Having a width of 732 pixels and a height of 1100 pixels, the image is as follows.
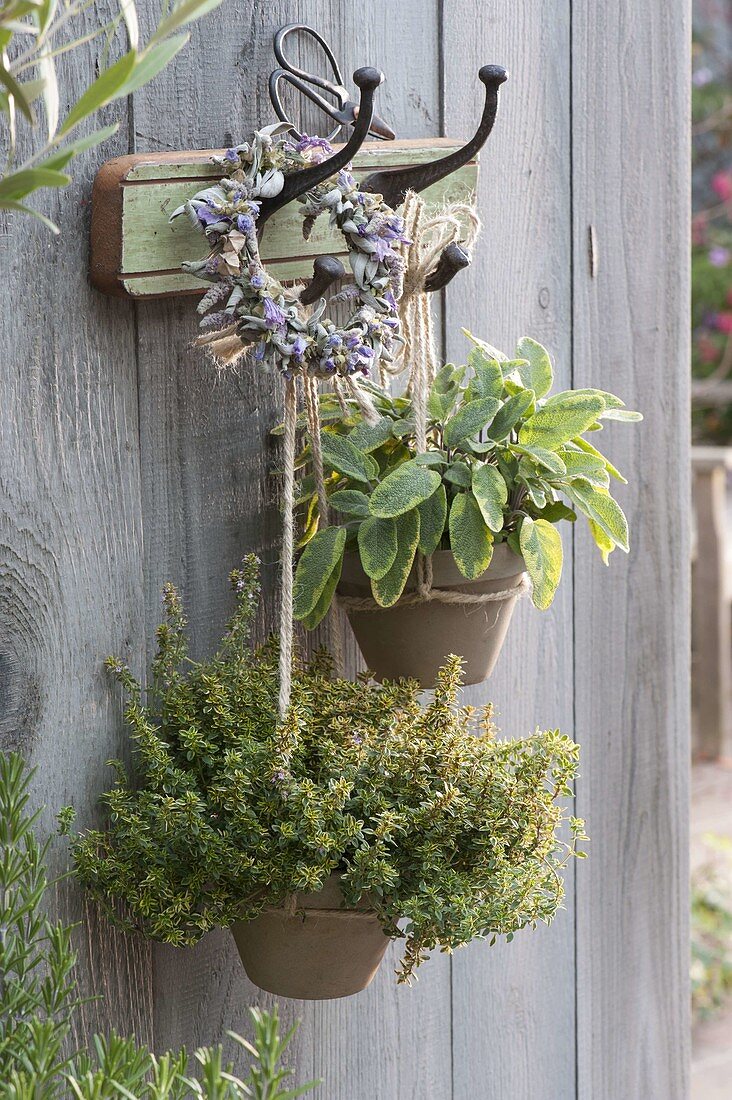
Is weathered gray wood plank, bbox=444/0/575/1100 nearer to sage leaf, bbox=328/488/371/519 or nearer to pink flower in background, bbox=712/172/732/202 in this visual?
sage leaf, bbox=328/488/371/519

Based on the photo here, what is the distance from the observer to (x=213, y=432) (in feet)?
3.16

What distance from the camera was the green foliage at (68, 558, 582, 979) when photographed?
0.83 m

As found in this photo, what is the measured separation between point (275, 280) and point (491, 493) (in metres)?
0.22

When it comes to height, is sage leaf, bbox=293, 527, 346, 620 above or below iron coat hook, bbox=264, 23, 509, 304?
below

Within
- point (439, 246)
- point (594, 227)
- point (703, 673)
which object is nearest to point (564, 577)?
point (594, 227)

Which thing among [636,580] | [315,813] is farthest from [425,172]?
[636,580]

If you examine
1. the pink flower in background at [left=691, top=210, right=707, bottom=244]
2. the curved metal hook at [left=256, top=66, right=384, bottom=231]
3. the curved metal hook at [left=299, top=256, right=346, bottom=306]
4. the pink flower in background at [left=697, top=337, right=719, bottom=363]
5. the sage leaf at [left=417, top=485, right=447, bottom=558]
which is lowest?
the sage leaf at [left=417, top=485, right=447, bottom=558]

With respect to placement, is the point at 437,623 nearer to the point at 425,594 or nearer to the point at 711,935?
the point at 425,594

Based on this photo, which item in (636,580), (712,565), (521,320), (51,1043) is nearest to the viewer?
(51,1043)

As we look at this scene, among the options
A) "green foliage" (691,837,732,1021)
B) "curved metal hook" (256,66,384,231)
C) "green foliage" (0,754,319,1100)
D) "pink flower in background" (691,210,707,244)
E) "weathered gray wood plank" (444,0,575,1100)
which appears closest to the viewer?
"green foliage" (0,754,319,1100)

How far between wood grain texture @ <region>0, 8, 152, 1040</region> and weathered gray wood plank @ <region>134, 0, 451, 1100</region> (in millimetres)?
25

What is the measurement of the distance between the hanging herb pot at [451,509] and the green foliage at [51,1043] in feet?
0.89

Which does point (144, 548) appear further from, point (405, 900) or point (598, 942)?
point (598, 942)

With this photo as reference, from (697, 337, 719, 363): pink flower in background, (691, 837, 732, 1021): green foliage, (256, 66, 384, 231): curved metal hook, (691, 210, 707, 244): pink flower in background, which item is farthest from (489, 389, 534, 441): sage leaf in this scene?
(697, 337, 719, 363): pink flower in background
